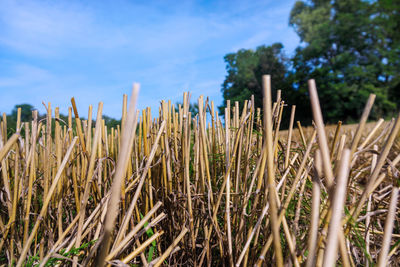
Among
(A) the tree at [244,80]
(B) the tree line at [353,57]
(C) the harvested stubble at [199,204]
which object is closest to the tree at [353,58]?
(B) the tree line at [353,57]

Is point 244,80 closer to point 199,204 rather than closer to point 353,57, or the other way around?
point 199,204

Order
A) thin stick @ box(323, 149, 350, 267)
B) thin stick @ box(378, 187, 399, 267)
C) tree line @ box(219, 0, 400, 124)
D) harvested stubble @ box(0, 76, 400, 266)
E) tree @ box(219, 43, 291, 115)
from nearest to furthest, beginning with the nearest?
thin stick @ box(323, 149, 350, 267), thin stick @ box(378, 187, 399, 267), harvested stubble @ box(0, 76, 400, 266), tree @ box(219, 43, 291, 115), tree line @ box(219, 0, 400, 124)

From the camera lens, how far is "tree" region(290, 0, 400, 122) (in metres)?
19.4

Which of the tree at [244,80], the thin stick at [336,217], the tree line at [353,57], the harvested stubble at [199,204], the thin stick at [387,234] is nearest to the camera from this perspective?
the thin stick at [336,217]

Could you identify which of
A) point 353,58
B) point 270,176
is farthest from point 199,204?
point 353,58

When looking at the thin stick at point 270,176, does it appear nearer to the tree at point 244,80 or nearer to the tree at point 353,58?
the tree at point 244,80

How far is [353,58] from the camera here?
2016 centimetres

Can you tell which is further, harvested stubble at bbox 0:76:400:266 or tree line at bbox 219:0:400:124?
tree line at bbox 219:0:400:124

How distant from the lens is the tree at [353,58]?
762 inches

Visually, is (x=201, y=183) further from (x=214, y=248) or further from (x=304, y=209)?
(x=304, y=209)

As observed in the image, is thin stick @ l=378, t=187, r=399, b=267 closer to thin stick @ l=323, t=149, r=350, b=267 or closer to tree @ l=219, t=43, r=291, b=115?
thin stick @ l=323, t=149, r=350, b=267

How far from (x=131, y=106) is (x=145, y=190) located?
839 millimetres

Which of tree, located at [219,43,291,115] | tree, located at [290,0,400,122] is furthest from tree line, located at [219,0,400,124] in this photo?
tree, located at [219,43,291,115]

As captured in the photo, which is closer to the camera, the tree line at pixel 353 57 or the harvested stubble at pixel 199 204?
the harvested stubble at pixel 199 204
